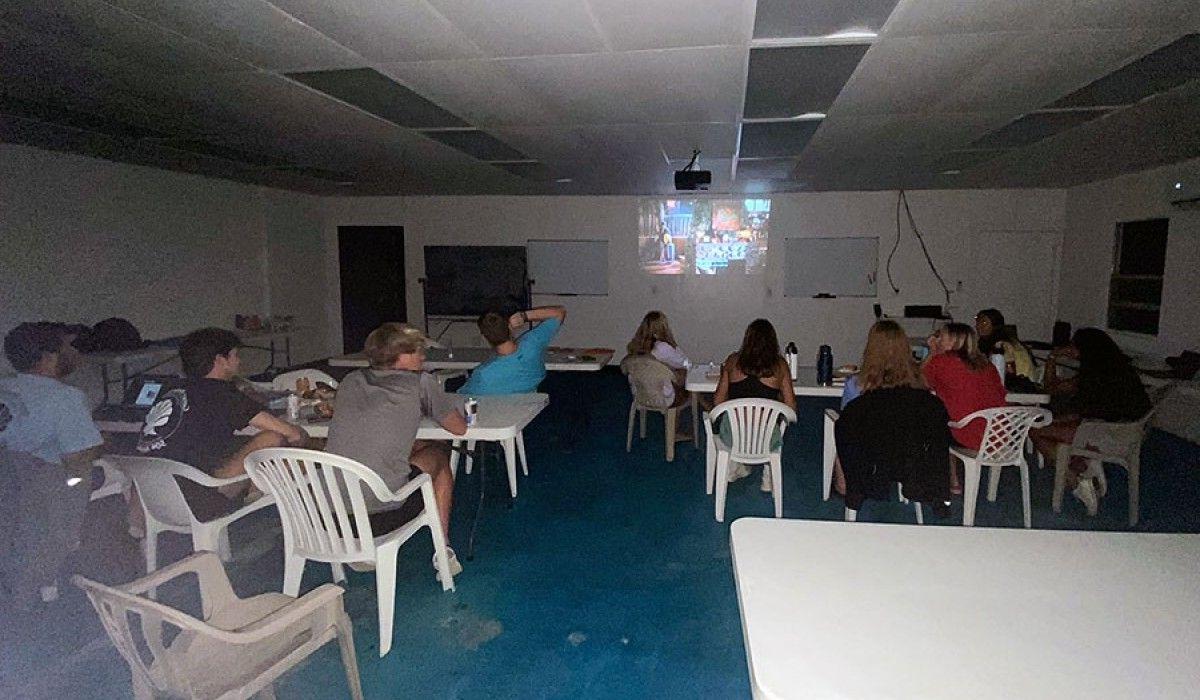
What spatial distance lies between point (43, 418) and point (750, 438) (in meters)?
3.22

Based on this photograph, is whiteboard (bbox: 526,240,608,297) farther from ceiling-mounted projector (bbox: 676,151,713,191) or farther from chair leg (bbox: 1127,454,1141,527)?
chair leg (bbox: 1127,454,1141,527)

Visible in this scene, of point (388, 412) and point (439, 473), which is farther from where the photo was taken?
point (439, 473)

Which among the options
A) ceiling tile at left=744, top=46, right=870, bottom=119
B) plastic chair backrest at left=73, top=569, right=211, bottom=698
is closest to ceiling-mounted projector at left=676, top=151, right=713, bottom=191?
ceiling tile at left=744, top=46, right=870, bottom=119

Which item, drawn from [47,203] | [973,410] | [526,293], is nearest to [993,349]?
[973,410]

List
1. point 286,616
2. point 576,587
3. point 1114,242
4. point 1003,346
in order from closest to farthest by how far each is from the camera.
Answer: point 286,616 < point 576,587 < point 1003,346 < point 1114,242

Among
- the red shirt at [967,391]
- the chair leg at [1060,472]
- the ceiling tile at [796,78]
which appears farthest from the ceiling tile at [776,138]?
the chair leg at [1060,472]

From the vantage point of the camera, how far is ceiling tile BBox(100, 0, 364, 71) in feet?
7.78

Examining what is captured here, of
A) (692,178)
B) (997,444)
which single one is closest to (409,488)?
(997,444)

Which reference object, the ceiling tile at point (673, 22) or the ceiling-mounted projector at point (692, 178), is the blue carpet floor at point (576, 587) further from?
the ceiling tile at point (673, 22)

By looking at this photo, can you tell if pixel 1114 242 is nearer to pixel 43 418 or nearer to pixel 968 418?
pixel 968 418

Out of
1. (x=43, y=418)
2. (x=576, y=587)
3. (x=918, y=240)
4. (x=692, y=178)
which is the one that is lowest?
(x=576, y=587)

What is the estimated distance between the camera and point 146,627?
4.93 feet

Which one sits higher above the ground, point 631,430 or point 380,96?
point 380,96

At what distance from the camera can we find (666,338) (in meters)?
4.81
